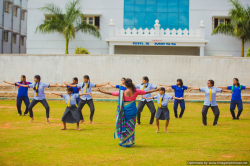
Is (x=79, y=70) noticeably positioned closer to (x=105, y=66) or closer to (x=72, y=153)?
(x=105, y=66)

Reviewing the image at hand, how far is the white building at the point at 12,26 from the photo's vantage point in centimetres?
3703

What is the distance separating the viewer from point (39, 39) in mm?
32875

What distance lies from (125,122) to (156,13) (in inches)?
998

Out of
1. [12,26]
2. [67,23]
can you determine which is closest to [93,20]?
[67,23]

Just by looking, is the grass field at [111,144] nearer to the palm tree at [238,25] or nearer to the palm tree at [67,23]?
the palm tree at [67,23]

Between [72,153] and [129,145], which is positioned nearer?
[72,153]

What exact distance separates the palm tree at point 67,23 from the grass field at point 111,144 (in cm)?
1722

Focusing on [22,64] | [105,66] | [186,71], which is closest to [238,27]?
[186,71]

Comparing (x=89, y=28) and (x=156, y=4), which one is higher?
A: (x=156, y=4)

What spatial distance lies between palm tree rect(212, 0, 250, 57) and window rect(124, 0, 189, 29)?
4.02 m

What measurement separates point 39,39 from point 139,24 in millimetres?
10978

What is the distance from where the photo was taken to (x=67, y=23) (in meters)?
29.5

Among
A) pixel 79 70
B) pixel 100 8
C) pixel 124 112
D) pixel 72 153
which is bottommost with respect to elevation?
pixel 72 153

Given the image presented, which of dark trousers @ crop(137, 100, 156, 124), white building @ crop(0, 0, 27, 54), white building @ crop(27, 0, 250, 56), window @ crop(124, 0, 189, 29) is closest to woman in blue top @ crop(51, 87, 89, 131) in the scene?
dark trousers @ crop(137, 100, 156, 124)
